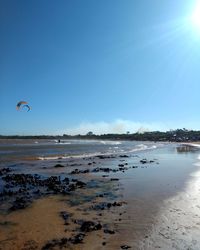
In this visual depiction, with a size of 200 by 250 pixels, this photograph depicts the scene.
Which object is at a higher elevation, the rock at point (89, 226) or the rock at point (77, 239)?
the rock at point (89, 226)

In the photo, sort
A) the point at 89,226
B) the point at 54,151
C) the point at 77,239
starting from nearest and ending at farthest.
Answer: the point at 77,239 < the point at 89,226 < the point at 54,151

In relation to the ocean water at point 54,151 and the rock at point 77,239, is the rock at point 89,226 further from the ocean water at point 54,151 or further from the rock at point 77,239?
the ocean water at point 54,151

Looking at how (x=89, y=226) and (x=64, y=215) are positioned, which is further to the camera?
(x=64, y=215)

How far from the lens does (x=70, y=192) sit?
1189 cm

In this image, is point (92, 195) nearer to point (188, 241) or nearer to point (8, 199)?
point (8, 199)

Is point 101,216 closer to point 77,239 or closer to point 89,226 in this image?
point 89,226

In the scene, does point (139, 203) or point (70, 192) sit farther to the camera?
point (70, 192)

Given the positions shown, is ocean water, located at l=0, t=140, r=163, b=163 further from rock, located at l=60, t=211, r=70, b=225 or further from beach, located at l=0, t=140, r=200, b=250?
rock, located at l=60, t=211, r=70, b=225

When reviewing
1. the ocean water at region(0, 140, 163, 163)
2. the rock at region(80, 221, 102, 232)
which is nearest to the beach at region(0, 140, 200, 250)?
the rock at region(80, 221, 102, 232)

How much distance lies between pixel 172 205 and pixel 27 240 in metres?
5.02

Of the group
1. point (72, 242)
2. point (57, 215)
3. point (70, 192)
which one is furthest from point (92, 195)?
point (72, 242)

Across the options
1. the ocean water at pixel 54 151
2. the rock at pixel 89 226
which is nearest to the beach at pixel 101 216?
the rock at pixel 89 226

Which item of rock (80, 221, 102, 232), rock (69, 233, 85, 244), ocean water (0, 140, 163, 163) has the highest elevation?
ocean water (0, 140, 163, 163)

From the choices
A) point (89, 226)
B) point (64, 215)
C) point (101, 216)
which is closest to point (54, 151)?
point (64, 215)
